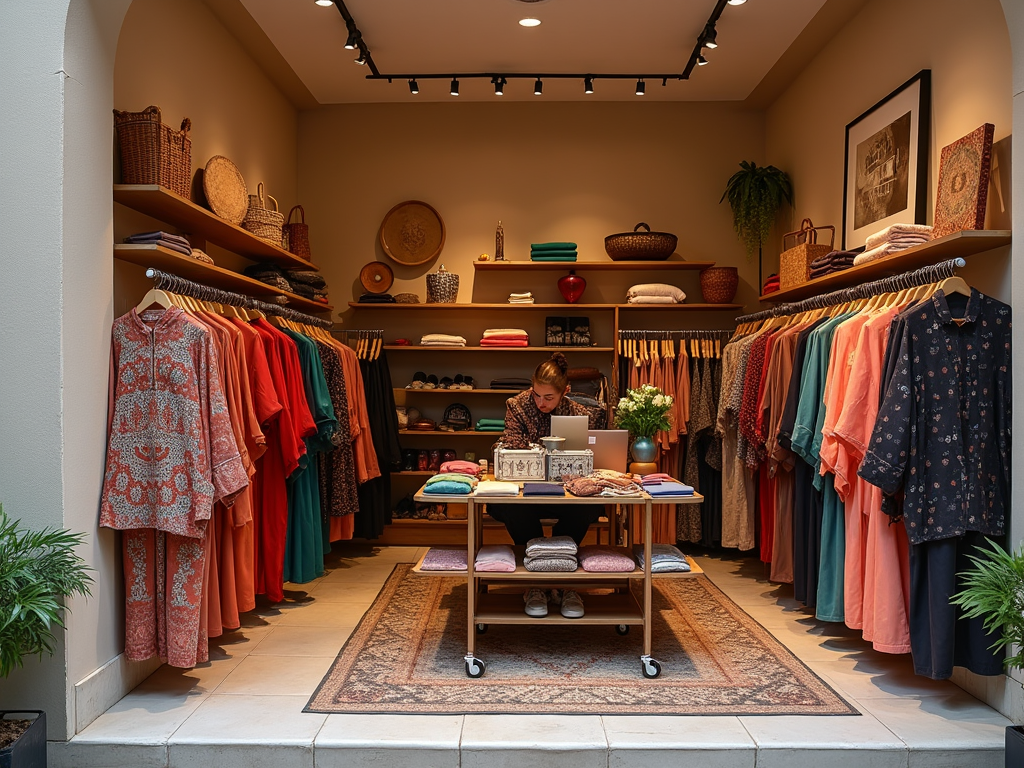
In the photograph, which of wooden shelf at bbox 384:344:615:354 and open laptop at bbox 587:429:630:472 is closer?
open laptop at bbox 587:429:630:472

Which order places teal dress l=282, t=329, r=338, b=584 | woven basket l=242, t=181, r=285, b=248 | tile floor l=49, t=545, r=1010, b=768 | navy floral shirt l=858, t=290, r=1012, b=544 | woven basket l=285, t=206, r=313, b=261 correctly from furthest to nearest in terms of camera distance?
woven basket l=285, t=206, r=313, b=261 → woven basket l=242, t=181, r=285, b=248 → teal dress l=282, t=329, r=338, b=584 → navy floral shirt l=858, t=290, r=1012, b=544 → tile floor l=49, t=545, r=1010, b=768

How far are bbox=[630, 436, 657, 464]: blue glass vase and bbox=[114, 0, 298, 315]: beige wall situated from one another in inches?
100

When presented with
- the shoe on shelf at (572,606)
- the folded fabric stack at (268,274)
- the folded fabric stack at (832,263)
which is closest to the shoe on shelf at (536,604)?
the shoe on shelf at (572,606)

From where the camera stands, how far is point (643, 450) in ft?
13.7

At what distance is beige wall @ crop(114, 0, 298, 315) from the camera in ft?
12.8

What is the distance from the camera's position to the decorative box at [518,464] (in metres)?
A: 3.86

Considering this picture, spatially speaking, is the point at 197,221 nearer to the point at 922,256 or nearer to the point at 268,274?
the point at 268,274

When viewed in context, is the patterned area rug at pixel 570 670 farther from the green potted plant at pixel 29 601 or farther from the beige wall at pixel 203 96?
the beige wall at pixel 203 96

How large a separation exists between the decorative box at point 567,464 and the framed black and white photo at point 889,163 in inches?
84.0

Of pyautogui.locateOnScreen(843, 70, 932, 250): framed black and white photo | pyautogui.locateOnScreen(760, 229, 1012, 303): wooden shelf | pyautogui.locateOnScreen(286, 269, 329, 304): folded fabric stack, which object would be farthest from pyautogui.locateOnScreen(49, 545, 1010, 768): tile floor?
pyautogui.locateOnScreen(286, 269, 329, 304): folded fabric stack

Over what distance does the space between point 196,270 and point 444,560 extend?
6.33 feet

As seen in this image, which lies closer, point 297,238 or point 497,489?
point 497,489

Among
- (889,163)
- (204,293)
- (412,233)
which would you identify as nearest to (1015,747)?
(889,163)

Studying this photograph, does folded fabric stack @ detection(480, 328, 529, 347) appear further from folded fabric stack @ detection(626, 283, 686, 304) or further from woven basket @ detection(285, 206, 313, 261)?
woven basket @ detection(285, 206, 313, 261)
